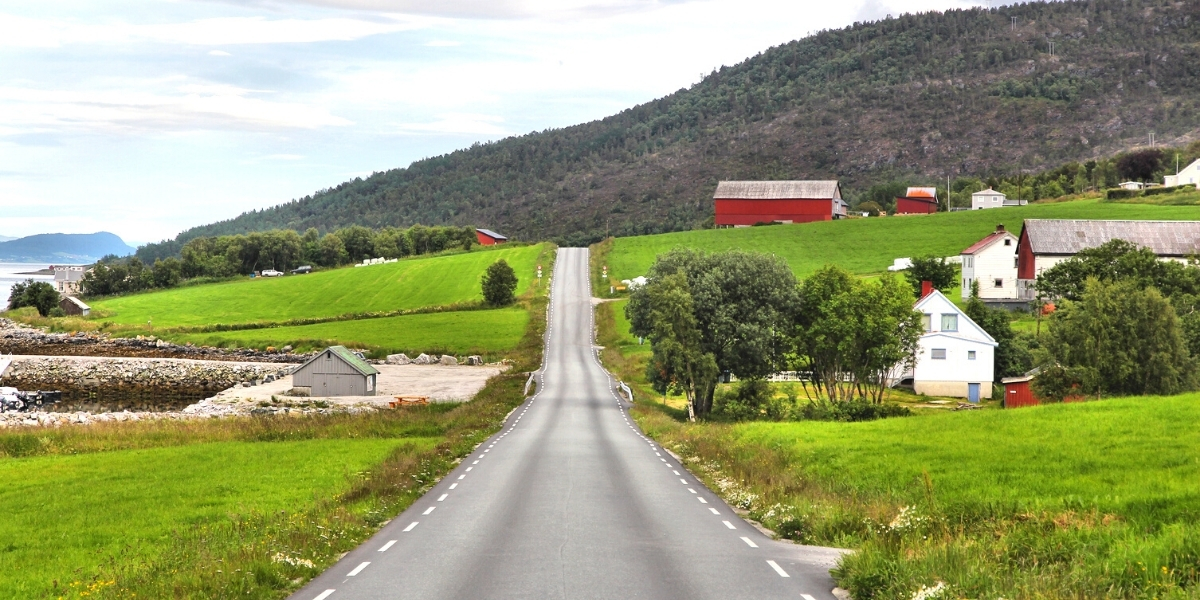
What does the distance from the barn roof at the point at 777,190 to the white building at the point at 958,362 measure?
97.9 metres

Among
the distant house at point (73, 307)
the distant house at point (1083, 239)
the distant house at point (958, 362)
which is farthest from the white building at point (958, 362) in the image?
the distant house at point (73, 307)

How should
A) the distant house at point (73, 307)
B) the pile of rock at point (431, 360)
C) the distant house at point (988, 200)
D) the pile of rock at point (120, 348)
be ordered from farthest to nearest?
1. the distant house at point (988, 200)
2. the distant house at point (73, 307)
3. the pile of rock at point (120, 348)
4. the pile of rock at point (431, 360)

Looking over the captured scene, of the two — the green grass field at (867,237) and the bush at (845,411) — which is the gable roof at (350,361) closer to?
the bush at (845,411)

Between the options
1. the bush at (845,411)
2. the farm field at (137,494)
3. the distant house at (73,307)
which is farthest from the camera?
the distant house at (73,307)

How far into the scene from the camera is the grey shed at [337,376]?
244ft

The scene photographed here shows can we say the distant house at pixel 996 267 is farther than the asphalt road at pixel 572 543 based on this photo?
Yes

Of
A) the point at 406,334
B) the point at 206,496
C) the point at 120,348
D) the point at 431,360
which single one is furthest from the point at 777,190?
the point at 206,496

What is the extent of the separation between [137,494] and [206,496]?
2101mm

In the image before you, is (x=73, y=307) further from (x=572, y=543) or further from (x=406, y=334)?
(x=572, y=543)

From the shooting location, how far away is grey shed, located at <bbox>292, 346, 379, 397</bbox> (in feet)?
244

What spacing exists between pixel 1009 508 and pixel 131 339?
109915mm

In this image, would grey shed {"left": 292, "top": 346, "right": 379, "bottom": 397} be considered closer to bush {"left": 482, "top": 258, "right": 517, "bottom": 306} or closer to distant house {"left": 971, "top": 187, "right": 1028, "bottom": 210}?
bush {"left": 482, "top": 258, "right": 517, "bottom": 306}

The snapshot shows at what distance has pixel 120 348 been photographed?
107m

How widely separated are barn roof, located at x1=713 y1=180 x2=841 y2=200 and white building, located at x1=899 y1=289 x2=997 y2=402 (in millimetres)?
97937
